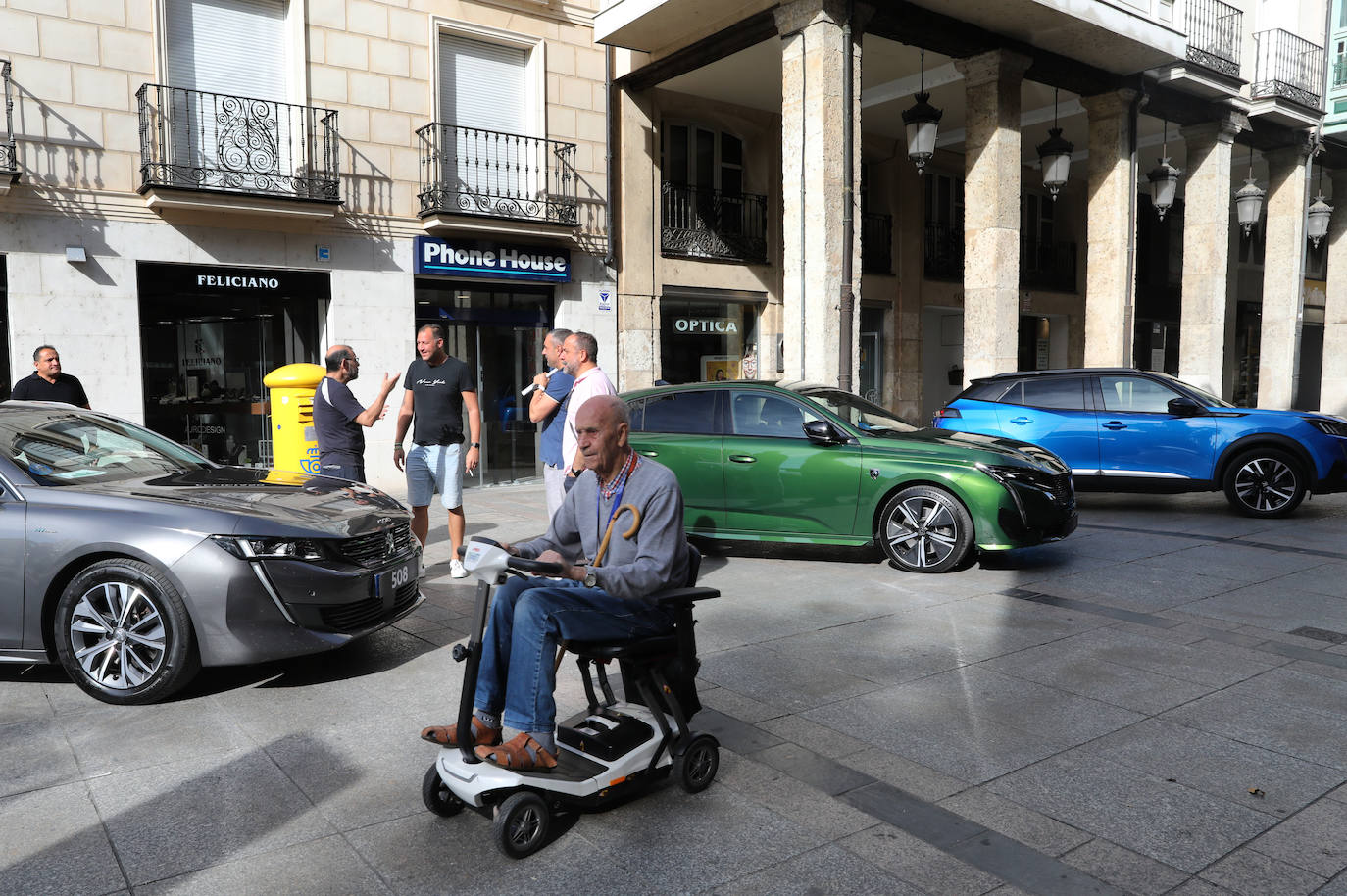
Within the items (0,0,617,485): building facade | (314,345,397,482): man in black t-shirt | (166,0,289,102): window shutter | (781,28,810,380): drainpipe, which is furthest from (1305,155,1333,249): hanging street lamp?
(314,345,397,482): man in black t-shirt

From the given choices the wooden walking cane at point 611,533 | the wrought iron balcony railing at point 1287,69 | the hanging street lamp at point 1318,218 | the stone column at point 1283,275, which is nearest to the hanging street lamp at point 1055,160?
the wrought iron balcony railing at point 1287,69

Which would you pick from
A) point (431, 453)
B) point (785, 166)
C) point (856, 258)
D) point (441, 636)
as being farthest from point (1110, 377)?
point (441, 636)

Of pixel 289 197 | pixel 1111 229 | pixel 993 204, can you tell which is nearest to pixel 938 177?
pixel 1111 229

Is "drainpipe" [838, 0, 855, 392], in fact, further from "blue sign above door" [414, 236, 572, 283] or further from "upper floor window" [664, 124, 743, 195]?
"upper floor window" [664, 124, 743, 195]

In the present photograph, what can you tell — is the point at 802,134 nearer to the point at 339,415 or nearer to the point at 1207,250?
the point at 339,415

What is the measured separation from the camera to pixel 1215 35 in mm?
18203

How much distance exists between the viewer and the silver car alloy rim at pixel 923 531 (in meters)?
7.71

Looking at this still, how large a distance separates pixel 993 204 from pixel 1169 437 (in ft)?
16.6

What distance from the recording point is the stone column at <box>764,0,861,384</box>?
12.4m

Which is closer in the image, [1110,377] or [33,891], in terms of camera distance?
[33,891]

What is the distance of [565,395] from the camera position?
7.44 metres

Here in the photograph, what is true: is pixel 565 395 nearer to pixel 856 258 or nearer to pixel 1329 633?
pixel 1329 633

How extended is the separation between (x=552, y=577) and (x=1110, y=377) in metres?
9.60

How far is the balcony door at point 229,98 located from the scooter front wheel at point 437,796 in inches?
401
